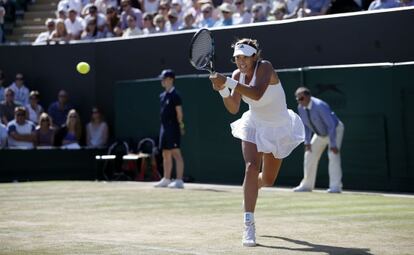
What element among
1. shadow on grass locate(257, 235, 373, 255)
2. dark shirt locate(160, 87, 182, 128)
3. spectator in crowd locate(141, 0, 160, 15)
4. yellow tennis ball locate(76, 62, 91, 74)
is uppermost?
spectator in crowd locate(141, 0, 160, 15)

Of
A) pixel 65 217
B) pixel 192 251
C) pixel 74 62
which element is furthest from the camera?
pixel 74 62

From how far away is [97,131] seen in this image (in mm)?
21672

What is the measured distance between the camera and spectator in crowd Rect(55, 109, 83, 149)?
21297 mm

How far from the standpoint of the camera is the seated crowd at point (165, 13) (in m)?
18.7

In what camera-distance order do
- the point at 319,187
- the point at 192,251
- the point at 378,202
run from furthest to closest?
the point at 319,187 < the point at 378,202 < the point at 192,251

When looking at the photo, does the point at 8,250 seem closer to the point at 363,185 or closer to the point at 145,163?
the point at 363,185

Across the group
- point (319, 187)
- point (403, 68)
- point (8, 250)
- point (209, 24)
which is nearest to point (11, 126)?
point (209, 24)

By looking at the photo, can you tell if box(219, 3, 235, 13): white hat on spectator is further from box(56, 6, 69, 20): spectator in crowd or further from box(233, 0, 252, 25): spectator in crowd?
box(56, 6, 69, 20): spectator in crowd

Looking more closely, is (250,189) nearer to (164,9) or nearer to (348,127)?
(348,127)

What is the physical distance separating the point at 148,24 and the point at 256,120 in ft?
39.6

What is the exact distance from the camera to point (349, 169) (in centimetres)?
1673

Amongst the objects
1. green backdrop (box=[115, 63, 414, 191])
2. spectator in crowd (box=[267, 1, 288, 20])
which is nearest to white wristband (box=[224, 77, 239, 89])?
green backdrop (box=[115, 63, 414, 191])

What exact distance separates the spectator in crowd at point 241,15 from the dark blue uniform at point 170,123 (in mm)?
2785

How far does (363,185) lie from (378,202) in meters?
2.66
